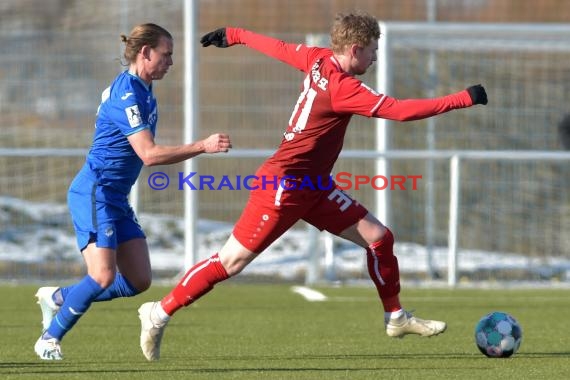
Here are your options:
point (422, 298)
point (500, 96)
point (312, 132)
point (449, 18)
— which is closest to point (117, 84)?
point (312, 132)

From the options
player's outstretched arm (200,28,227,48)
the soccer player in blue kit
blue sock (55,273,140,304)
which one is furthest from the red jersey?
blue sock (55,273,140,304)

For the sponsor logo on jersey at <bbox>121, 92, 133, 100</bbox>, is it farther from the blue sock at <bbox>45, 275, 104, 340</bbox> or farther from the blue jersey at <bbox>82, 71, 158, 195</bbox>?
the blue sock at <bbox>45, 275, 104, 340</bbox>

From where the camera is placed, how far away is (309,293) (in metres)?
13.8

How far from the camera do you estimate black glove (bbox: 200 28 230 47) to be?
8.83 metres

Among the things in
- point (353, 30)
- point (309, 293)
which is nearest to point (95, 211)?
point (353, 30)

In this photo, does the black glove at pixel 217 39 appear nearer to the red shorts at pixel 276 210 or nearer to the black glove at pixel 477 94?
the red shorts at pixel 276 210

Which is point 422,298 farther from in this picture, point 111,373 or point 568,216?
point 111,373

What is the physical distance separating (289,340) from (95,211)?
200 centimetres

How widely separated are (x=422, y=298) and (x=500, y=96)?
190 inches

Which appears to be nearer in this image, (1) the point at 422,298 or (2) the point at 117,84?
(2) the point at 117,84

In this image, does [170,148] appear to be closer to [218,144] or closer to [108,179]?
[218,144]

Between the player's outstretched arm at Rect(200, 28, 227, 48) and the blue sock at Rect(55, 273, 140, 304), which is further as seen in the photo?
the player's outstretched arm at Rect(200, 28, 227, 48)

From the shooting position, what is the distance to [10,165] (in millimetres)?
15070

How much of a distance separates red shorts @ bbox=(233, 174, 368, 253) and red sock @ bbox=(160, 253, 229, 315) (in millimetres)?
212
